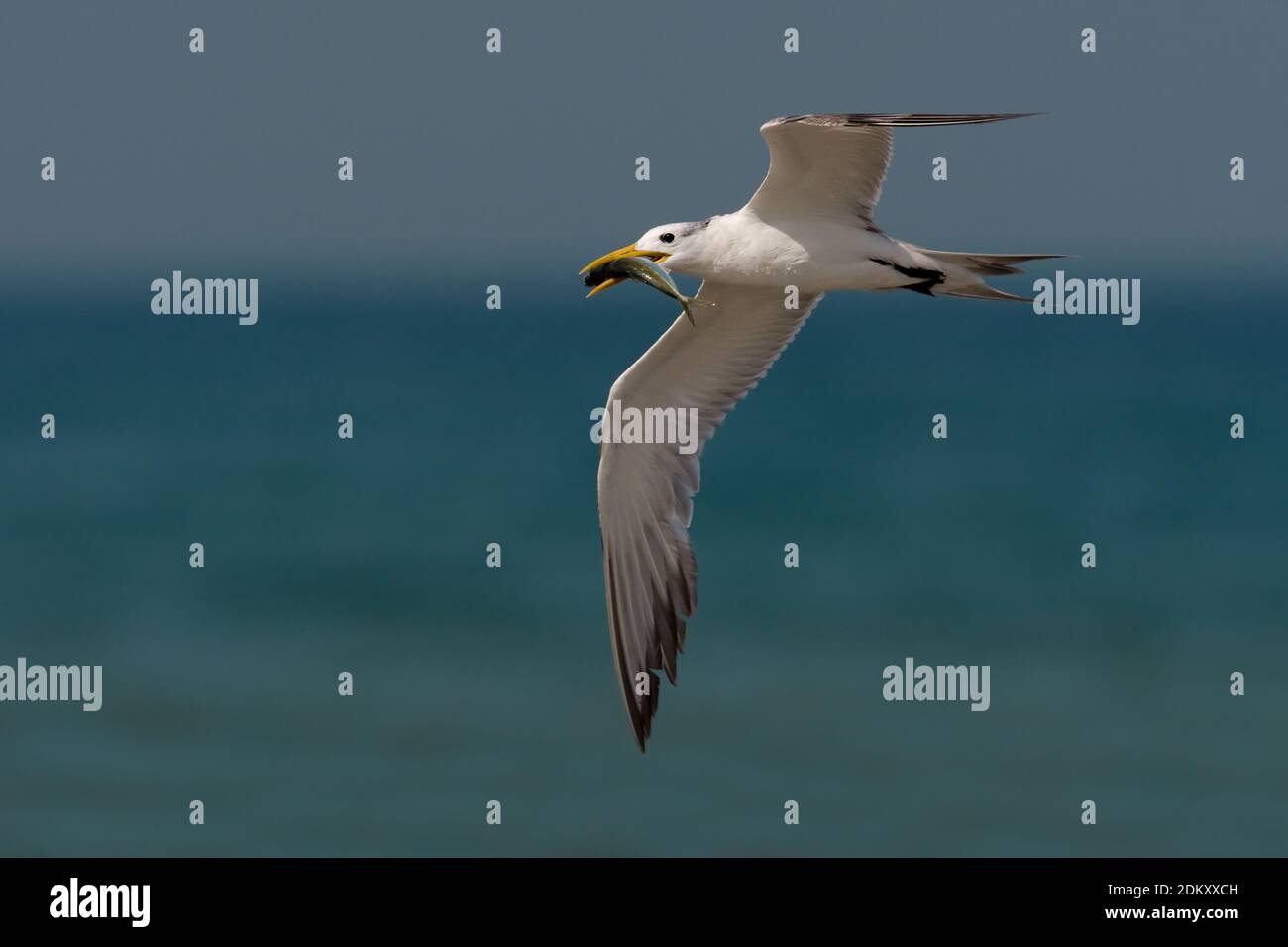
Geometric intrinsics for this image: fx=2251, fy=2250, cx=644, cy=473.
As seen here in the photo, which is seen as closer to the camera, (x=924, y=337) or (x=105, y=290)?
(x=924, y=337)

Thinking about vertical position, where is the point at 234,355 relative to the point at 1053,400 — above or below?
above

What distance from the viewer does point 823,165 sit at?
36.9ft

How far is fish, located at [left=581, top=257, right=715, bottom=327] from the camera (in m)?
11.4

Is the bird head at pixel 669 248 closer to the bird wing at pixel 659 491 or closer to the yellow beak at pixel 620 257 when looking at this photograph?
the yellow beak at pixel 620 257

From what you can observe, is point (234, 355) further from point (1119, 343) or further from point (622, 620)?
point (622, 620)

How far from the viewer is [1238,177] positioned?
14727 mm

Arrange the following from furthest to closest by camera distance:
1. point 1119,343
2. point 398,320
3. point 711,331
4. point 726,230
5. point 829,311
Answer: point 829,311 < point 398,320 < point 1119,343 < point 711,331 < point 726,230

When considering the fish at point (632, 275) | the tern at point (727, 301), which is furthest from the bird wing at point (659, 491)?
the fish at point (632, 275)

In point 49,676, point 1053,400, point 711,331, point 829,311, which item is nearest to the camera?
point 711,331

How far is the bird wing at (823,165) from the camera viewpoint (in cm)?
1094

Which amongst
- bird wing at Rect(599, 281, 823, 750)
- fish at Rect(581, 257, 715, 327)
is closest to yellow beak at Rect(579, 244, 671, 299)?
fish at Rect(581, 257, 715, 327)

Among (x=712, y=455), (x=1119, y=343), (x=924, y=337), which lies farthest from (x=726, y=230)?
(x=924, y=337)

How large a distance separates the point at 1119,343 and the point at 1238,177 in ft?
93.0

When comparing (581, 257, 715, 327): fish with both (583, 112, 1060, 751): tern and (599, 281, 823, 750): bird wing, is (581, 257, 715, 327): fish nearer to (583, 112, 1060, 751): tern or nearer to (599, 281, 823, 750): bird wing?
(583, 112, 1060, 751): tern
